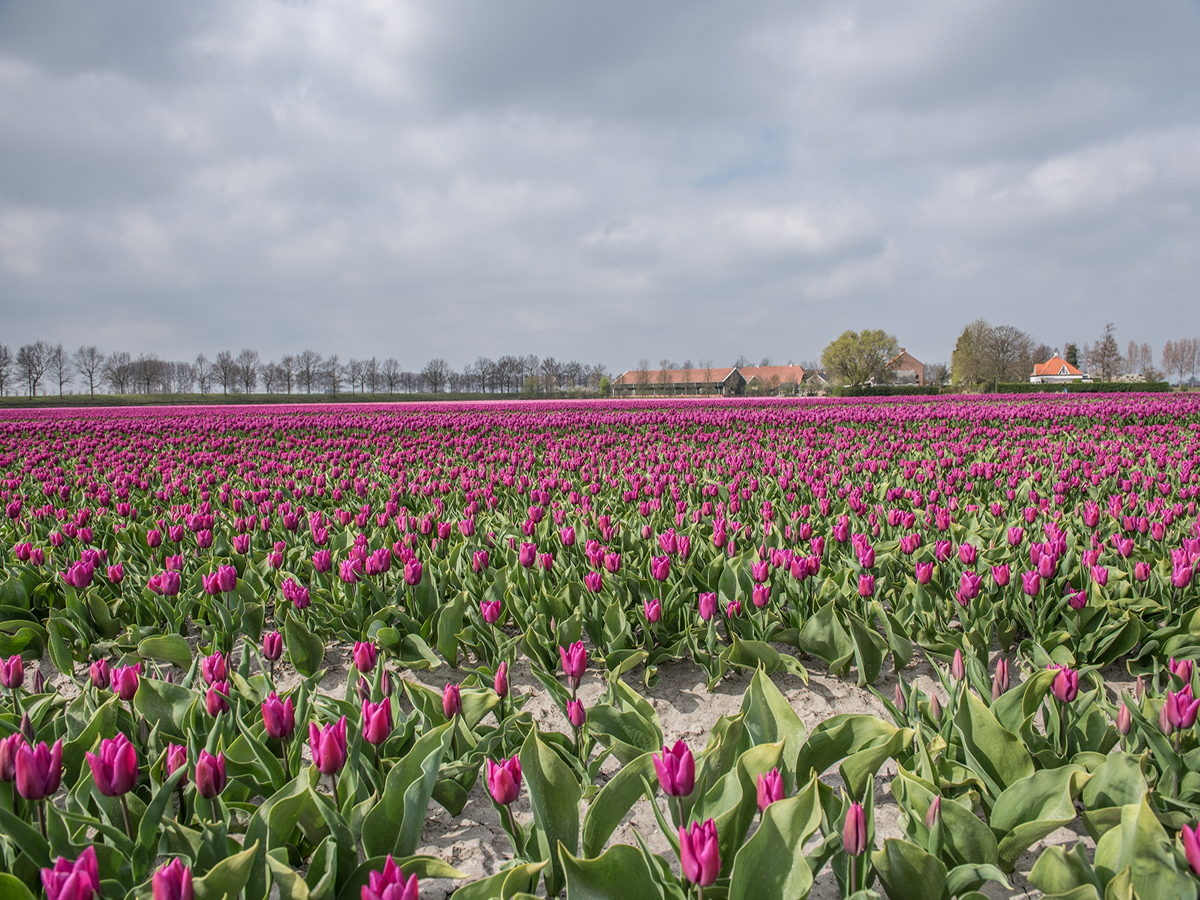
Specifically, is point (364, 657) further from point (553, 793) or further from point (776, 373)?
point (776, 373)

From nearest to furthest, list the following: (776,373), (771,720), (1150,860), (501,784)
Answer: (1150,860)
(501,784)
(771,720)
(776,373)

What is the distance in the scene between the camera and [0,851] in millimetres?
1612

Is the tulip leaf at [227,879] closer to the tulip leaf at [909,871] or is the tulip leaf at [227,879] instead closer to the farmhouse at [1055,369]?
the tulip leaf at [909,871]

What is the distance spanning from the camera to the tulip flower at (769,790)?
1.49m

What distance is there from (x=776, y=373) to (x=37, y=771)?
371 feet

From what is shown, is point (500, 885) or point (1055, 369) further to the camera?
point (1055, 369)

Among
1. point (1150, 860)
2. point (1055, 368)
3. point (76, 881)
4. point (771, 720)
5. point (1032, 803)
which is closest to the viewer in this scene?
point (76, 881)

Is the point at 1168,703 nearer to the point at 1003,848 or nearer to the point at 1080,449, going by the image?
the point at 1003,848

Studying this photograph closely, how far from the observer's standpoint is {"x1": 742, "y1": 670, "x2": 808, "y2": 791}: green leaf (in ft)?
6.46

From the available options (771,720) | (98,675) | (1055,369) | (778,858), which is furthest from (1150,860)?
(1055,369)

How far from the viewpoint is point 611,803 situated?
1687 mm

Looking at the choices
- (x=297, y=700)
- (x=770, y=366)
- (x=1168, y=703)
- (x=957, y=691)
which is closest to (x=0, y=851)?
(x=297, y=700)

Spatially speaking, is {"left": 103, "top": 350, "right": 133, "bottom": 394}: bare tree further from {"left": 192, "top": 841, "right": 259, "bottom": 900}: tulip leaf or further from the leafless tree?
{"left": 192, "top": 841, "right": 259, "bottom": 900}: tulip leaf

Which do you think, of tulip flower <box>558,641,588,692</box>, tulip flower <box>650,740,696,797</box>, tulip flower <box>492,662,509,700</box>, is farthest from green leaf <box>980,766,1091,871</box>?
tulip flower <box>492,662,509,700</box>
